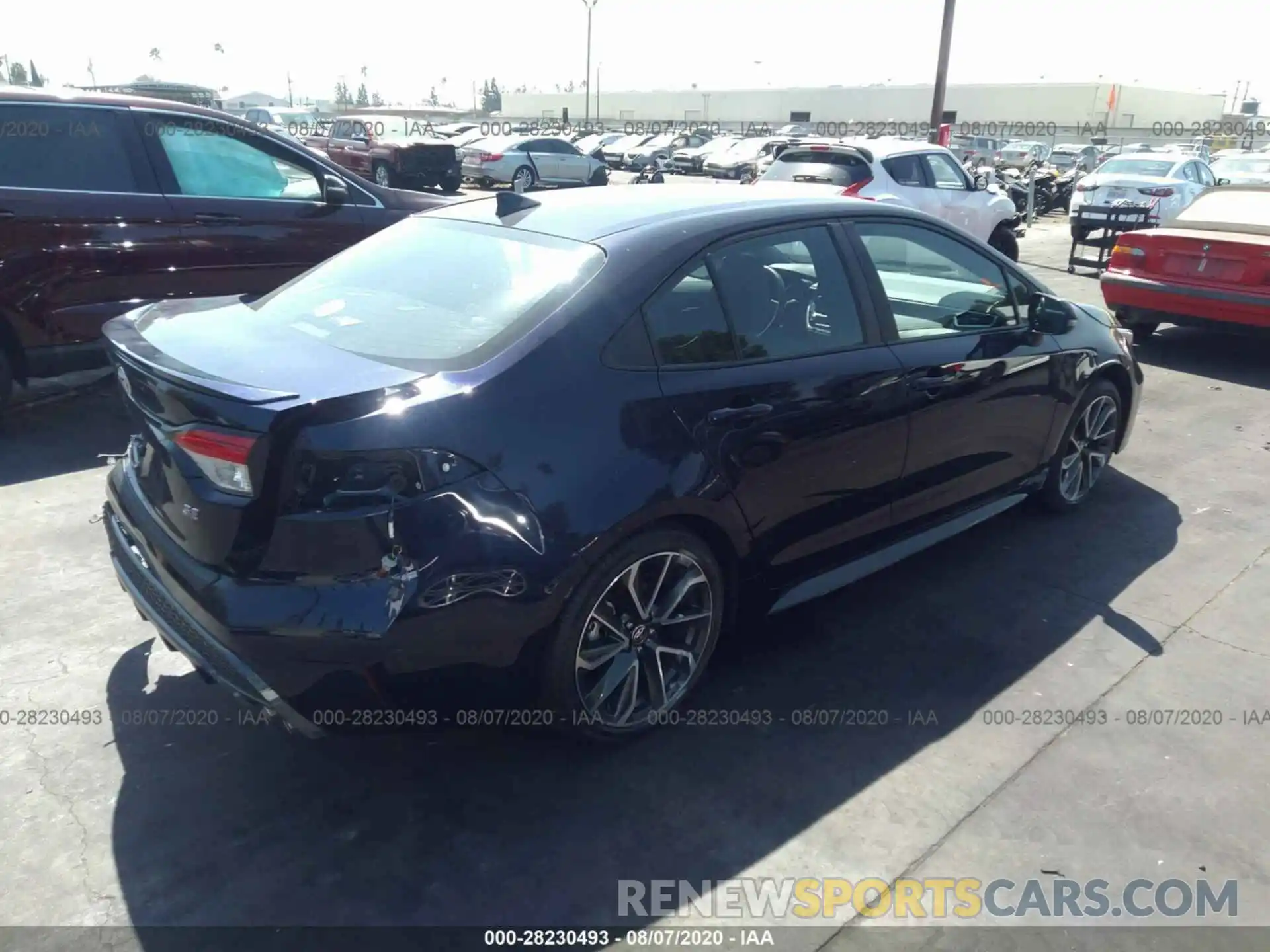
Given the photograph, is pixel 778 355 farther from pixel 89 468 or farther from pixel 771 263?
pixel 89 468

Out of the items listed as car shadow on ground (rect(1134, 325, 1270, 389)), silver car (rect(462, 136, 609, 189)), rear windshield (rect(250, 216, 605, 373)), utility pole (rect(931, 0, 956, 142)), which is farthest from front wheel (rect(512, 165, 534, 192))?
rear windshield (rect(250, 216, 605, 373))

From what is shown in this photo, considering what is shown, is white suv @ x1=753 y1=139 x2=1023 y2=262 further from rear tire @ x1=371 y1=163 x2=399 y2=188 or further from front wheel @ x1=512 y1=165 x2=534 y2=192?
front wheel @ x1=512 y1=165 x2=534 y2=192

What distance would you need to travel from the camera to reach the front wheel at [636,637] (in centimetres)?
281

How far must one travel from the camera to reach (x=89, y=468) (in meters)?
5.34

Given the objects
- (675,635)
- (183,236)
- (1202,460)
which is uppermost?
(183,236)

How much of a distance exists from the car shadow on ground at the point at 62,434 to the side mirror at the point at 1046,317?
441 cm

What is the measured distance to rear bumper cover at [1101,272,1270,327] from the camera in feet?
25.6

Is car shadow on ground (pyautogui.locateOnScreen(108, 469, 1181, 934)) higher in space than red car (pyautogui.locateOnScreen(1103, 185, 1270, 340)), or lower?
lower

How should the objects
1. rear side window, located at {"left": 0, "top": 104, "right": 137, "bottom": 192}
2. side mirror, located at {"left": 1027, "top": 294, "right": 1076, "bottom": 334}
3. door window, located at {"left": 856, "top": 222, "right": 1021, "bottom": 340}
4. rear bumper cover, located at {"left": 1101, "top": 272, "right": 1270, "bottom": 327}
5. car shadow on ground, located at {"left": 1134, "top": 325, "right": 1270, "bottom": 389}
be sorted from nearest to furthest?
1. door window, located at {"left": 856, "top": 222, "right": 1021, "bottom": 340}
2. side mirror, located at {"left": 1027, "top": 294, "right": 1076, "bottom": 334}
3. rear side window, located at {"left": 0, "top": 104, "right": 137, "bottom": 192}
4. rear bumper cover, located at {"left": 1101, "top": 272, "right": 1270, "bottom": 327}
5. car shadow on ground, located at {"left": 1134, "top": 325, "right": 1270, "bottom": 389}

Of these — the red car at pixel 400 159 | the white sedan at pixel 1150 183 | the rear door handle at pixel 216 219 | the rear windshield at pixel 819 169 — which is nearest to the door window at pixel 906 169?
the rear windshield at pixel 819 169

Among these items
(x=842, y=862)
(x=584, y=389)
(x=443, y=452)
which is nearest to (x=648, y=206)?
(x=584, y=389)

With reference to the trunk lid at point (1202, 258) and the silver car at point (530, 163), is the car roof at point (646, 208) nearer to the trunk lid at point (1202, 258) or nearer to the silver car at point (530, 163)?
the trunk lid at point (1202, 258)

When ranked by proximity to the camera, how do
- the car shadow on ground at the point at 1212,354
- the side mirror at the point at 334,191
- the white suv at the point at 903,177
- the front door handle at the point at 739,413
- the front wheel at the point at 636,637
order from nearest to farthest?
1. the front wheel at the point at 636,637
2. the front door handle at the point at 739,413
3. the side mirror at the point at 334,191
4. the car shadow on ground at the point at 1212,354
5. the white suv at the point at 903,177

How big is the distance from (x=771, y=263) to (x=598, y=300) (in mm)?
803
